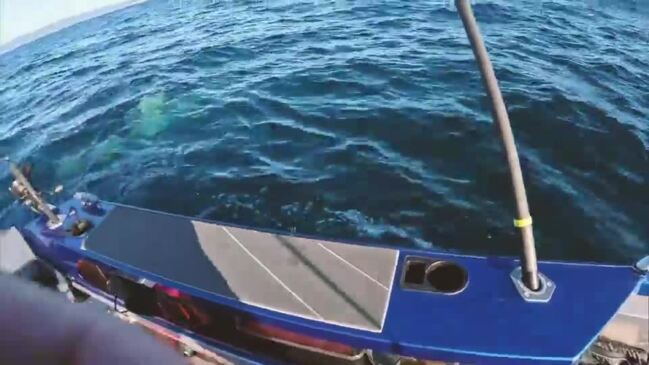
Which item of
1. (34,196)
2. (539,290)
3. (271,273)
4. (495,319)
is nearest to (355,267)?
(271,273)

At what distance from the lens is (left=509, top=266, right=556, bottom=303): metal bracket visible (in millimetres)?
3791

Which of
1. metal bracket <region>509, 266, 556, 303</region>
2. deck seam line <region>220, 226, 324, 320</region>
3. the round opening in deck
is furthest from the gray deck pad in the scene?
metal bracket <region>509, 266, 556, 303</region>

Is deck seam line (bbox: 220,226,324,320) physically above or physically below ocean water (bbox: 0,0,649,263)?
above

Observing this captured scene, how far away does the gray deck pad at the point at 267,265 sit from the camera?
4.09 metres

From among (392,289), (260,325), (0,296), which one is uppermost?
(0,296)

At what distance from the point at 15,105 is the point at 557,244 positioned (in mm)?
16881

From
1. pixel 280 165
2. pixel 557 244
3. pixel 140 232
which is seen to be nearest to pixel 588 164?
pixel 557 244

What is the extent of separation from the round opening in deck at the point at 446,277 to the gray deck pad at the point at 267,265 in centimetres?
34

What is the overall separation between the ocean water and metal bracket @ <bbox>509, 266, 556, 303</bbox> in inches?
58.4

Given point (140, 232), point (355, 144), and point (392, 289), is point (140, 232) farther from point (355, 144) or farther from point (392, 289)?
point (355, 144)

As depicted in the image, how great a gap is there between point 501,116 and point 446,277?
5.76 ft

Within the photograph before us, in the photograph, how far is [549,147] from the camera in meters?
7.94

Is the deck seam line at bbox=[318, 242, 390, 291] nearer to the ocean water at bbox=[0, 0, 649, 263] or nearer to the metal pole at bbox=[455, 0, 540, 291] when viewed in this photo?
the metal pole at bbox=[455, 0, 540, 291]

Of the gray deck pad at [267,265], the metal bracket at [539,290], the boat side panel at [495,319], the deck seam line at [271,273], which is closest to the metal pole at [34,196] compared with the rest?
the gray deck pad at [267,265]
